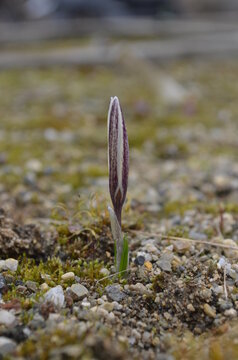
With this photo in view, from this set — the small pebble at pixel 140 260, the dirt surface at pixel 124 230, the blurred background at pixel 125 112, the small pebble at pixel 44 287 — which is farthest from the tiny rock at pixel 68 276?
the blurred background at pixel 125 112

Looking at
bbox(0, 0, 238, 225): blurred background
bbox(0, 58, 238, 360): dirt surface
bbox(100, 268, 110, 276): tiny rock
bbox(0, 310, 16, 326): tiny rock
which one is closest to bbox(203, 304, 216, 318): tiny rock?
bbox(0, 58, 238, 360): dirt surface

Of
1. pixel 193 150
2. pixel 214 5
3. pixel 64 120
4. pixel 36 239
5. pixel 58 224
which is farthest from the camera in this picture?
pixel 214 5

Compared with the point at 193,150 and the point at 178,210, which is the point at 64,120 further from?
the point at 178,210

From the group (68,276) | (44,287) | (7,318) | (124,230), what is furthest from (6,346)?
(124,230)

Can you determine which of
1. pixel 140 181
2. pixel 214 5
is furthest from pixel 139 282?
pixel 214 5

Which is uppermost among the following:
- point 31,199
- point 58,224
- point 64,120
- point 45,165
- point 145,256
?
point 64,120

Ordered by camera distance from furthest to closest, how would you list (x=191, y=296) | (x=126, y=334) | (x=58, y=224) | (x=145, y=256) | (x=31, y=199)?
1. (x=31, y=199)
2. (x=58, y=224)
3. (x=145, y=256)
4. (x=191, y=296)
5. (x=126, y=334)

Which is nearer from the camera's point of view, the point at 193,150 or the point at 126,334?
the point at 126,334

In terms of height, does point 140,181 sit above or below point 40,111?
below
